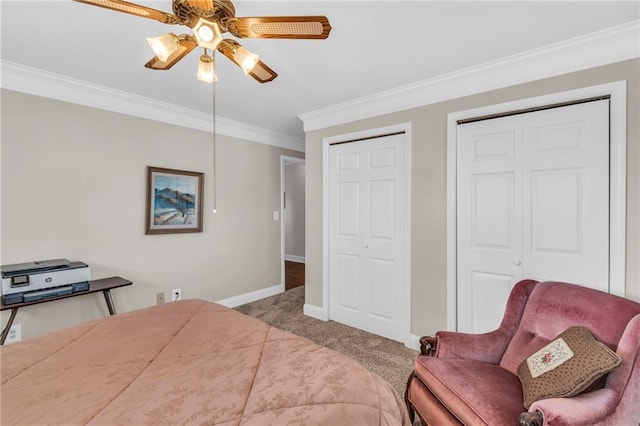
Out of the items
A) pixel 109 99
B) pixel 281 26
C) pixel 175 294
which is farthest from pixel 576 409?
pixel 109 99

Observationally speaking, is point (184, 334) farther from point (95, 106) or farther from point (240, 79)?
point (95, 106)

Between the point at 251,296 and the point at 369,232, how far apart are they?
6.46ft

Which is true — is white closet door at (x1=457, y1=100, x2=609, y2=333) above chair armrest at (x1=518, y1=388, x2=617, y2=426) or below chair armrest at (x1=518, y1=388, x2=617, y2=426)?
above

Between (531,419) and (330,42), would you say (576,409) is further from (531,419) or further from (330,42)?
(330,42)

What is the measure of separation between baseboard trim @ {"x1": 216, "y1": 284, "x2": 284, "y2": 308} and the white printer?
1.59m

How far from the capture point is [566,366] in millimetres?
1262

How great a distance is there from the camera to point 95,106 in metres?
2.71

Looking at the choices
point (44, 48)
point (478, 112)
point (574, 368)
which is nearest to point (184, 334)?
point (574, 368)

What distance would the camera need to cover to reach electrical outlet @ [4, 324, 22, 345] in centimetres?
229

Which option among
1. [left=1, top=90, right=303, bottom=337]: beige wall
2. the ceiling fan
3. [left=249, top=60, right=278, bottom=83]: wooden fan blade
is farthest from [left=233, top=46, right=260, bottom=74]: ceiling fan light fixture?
[left=1, top=90, right=303, bottom=337]: beige wall

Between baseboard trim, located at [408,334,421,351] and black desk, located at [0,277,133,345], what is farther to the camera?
baseboard trim, located at [408,334,421,351]

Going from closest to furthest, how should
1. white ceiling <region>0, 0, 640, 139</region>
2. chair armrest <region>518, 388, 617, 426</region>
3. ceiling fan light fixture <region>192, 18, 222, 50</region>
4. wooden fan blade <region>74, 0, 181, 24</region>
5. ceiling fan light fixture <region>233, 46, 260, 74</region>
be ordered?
chair armrest <region>518, 388, 617, 426</region> < wooden fan blade <region>74, 0, 181, 24</region> < ceiling fan light fixture <region>192, 18, 222, 50</region> < ceiling fan light fixture <region>233, 46, 260, 74</region> < white ceiling <region>0, 0, 640, 139</region>

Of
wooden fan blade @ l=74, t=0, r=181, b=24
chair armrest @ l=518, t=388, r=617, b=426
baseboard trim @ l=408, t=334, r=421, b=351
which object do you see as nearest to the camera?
chair armrest @ l=518, t=388, r=617, b=426

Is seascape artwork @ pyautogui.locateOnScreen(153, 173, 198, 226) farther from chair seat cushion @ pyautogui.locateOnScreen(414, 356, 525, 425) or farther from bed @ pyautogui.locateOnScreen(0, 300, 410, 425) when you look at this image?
chair seat cushion @ pyautogui.locateOnScreen(414, 356, 525, 425)
